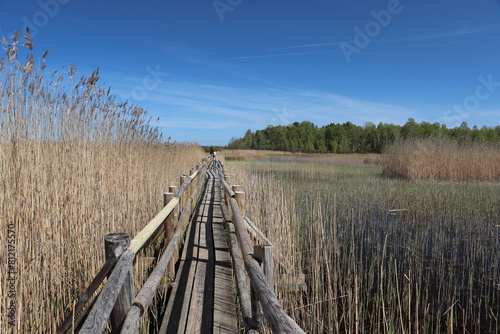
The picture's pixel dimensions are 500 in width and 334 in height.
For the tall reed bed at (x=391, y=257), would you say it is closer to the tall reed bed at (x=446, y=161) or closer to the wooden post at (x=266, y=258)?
the wooden post at (x=266, y=258)

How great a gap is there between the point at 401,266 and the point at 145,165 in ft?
15.4

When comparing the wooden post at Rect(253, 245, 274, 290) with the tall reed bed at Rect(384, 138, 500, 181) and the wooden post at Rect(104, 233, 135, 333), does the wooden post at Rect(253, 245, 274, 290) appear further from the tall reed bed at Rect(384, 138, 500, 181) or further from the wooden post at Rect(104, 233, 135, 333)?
Answer: the tall reed bed at Rect(384, 138, 500, 181)

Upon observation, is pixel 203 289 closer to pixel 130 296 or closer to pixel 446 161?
pixel 130 296

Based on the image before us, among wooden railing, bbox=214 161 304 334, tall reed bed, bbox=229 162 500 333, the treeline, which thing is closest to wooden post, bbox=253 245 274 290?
wooden railing, bbox=214 161 304 334

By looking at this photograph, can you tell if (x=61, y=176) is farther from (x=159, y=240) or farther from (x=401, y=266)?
(x=401, y=266)

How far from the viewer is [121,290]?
5.90 feet

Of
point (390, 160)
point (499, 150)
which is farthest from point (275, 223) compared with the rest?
point (499, 150)

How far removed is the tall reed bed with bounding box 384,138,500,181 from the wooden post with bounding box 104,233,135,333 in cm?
1281

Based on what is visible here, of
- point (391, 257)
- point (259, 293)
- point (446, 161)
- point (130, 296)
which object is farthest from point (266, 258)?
point (446, 161)

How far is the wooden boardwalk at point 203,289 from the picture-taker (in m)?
2.46

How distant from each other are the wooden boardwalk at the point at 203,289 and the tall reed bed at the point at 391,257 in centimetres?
61

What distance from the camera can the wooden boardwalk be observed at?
2.46 meters

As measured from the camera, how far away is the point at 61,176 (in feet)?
8.64

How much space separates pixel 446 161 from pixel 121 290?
45.6 feet
